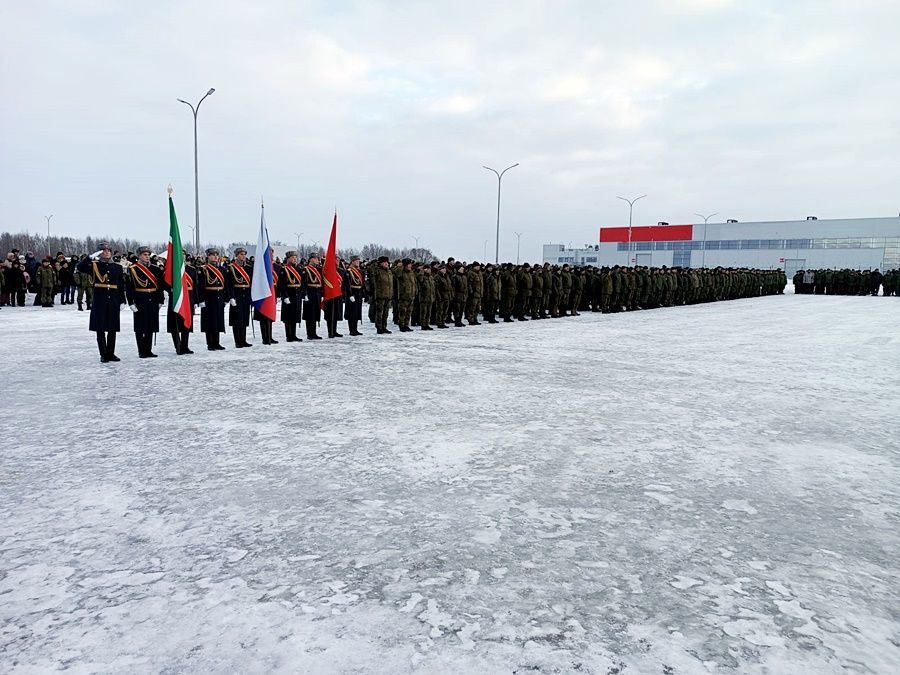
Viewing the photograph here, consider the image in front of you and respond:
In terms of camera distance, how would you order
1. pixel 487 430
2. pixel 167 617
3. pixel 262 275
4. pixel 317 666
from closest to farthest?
pixel 317 666 < pixel 167 617 < pixel 487 430 < pixel 262 275

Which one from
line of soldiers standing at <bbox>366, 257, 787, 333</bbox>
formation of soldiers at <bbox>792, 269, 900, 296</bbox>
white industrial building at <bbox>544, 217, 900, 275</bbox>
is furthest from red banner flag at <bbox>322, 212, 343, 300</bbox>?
white industrial building at <bbox>544, 217, 900, 275</bbox>

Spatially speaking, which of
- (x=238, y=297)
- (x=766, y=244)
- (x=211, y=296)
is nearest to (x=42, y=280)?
(x=238, y=297)

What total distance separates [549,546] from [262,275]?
10.2 meters

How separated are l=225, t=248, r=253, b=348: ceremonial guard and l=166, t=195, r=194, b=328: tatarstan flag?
3.78 feet

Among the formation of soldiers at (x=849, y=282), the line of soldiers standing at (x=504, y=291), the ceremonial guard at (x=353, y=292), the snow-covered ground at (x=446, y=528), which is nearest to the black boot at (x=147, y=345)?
the snow-covered ground at (x=446, y=528)

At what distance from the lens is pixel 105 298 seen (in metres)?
10.2

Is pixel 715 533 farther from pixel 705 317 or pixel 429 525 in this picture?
pixel 705 317

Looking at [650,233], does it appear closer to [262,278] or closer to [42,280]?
[42,280]

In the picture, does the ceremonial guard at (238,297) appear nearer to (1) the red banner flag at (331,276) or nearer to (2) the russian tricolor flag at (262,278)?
(2) the russian tricolor flag at (262,278)

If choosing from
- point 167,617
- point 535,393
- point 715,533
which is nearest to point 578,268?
point 535,393

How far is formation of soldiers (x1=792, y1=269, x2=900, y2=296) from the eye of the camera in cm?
4250

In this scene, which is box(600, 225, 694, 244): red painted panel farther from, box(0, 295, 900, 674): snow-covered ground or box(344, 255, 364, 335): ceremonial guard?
box(0, 295, 900, 674): snow-covered ground

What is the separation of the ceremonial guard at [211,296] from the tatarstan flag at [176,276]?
0.52 m

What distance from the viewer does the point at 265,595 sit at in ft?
10.0
